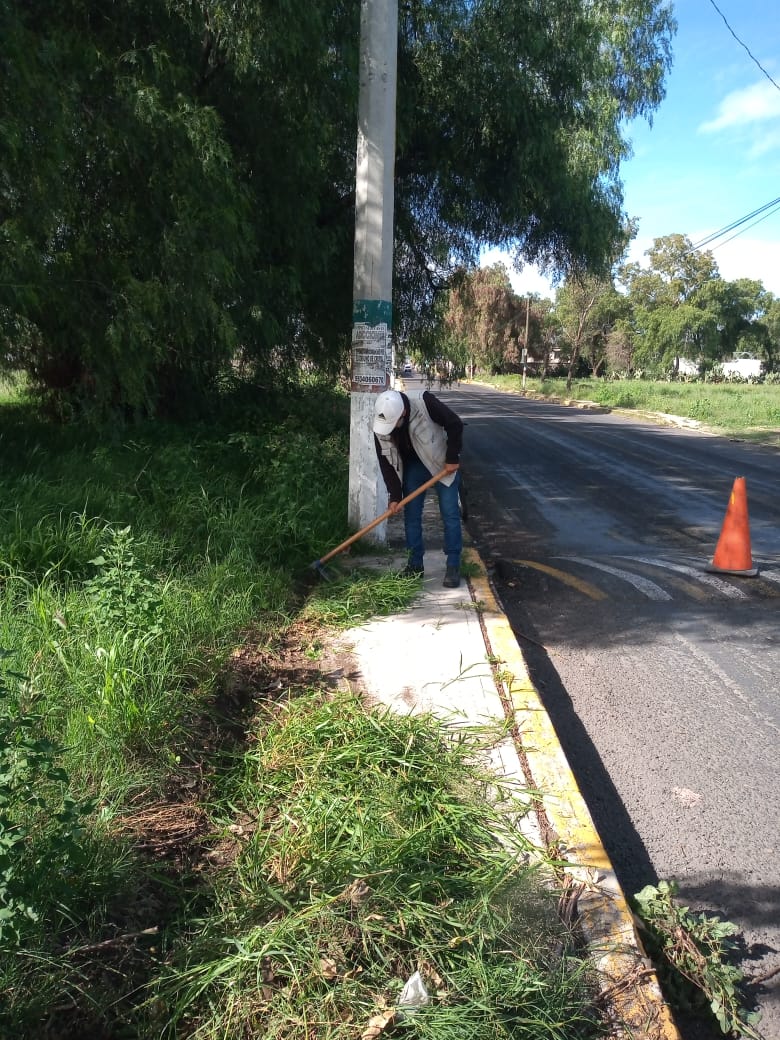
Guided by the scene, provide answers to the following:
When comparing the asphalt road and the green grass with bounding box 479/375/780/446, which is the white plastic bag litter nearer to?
the asphalt road

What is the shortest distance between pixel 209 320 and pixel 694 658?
502cm

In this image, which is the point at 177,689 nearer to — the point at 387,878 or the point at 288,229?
the point at 387,878

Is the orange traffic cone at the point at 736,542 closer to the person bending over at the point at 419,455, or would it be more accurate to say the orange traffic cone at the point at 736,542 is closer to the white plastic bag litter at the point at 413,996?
the person bending over at the point at 419,455

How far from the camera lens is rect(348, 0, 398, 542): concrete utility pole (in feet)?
20.8

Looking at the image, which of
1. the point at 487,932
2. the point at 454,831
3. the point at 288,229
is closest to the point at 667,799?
the point at 454,831

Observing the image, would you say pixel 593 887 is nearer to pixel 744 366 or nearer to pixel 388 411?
pixel 388 411

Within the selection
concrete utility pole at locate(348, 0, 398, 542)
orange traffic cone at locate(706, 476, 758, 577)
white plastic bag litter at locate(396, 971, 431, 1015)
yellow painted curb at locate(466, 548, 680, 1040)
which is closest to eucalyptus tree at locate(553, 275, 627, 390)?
orange traffic cone at locate(706, 476, 758, 577)

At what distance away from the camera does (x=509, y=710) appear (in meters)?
3.80

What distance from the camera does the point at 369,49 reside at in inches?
249

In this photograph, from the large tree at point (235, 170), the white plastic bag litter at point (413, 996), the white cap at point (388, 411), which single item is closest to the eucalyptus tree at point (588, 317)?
the large tree at point (235, 170)

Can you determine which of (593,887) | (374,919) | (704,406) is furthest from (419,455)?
(704,406)

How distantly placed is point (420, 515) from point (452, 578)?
543mm

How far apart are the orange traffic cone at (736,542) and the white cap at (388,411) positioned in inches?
114

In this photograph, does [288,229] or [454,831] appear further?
[288,229]
